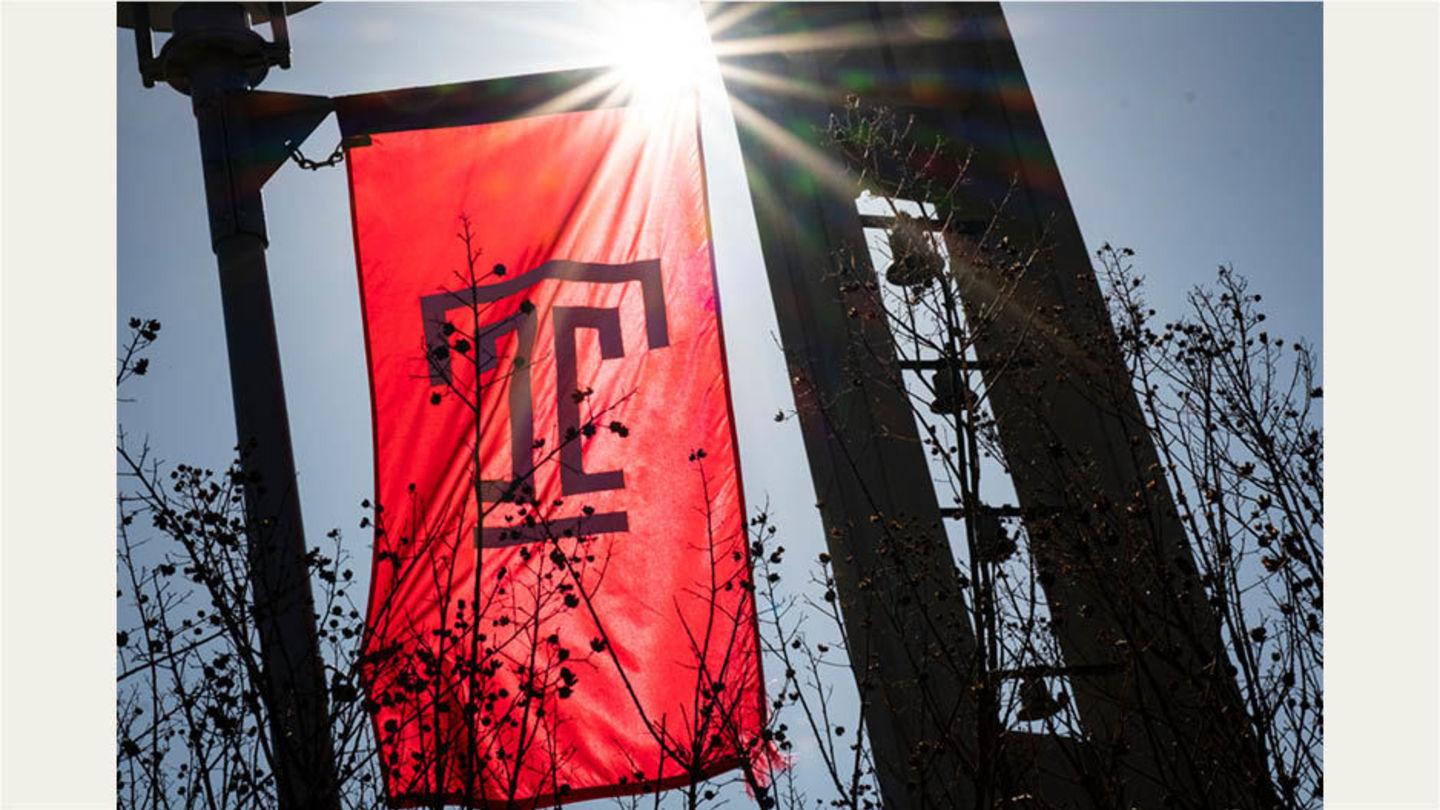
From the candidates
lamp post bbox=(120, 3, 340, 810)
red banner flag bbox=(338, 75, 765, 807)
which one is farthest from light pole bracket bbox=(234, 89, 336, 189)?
red banner flag bbox=(338, 75, 765, 807)

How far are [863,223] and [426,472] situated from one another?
343 centimetres

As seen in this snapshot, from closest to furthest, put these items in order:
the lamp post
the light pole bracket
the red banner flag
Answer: the lamp post → the light pole bracket → the red banner flag

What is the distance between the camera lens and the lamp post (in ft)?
15.0

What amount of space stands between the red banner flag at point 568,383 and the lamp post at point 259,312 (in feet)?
3.09

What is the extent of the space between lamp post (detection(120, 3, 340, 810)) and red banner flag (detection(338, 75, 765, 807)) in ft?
3.09

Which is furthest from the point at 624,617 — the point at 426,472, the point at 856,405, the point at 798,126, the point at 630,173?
the point at 798,126

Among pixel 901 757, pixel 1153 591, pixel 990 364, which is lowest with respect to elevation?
pixel 901 757

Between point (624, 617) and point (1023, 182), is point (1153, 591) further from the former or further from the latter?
point (1023, 182)

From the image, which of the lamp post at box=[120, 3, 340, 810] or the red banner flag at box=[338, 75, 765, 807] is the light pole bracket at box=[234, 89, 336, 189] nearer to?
the lamp post at box=[120, 3, 340, 810]

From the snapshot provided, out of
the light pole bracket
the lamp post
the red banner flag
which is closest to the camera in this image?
the lamp post

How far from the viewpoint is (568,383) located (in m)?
7.91

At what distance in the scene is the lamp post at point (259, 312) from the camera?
4.57m

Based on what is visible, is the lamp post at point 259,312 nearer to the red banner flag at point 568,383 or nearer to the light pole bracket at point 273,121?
the light pole bracket at point 273,121

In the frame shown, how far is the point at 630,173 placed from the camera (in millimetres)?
8812
